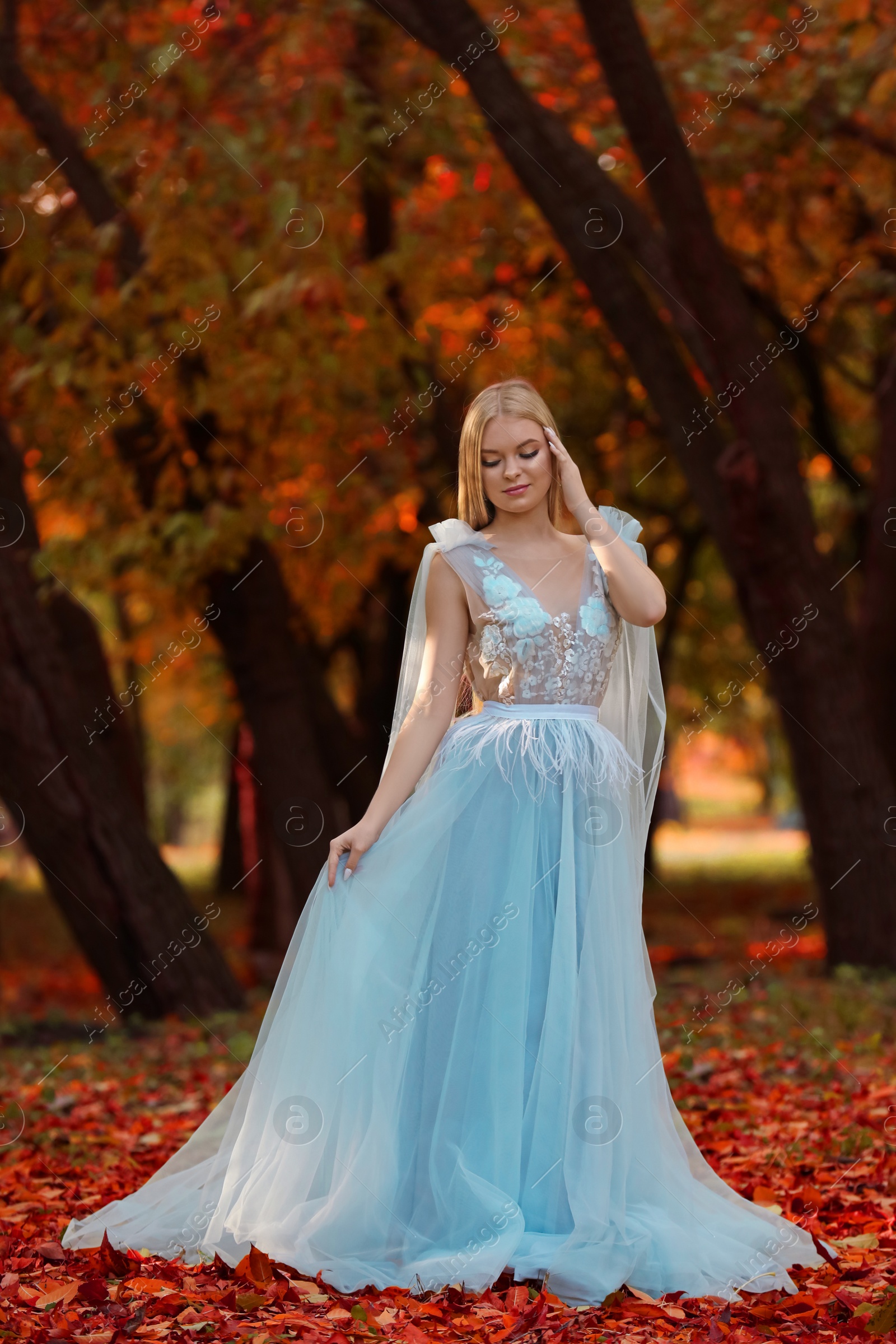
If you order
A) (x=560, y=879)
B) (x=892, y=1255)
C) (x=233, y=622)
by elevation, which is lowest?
(x=892, y=1255)

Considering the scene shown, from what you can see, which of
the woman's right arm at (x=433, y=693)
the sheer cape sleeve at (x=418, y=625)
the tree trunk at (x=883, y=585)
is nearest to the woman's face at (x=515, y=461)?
the sheer cape sleeve at (x=418, y=625)

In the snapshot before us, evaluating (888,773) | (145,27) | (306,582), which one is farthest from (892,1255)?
(145,27)

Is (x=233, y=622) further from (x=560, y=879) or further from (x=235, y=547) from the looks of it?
(x=560, y=879)

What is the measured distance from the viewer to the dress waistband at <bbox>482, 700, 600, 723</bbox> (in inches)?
145

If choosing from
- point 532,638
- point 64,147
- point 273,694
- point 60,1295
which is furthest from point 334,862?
point 64,147

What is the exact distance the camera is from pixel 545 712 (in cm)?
368

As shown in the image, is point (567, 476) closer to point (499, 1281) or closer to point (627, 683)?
point (627, 683)

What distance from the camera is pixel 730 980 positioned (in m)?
7.99

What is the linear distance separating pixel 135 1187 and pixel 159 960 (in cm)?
296

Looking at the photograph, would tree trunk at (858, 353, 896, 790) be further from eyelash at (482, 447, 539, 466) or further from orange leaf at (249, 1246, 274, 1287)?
orange leaf at (249, 1246, 274, 1287)

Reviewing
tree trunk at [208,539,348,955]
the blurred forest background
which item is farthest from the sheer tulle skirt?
tree trunk at [208,539,348,955]

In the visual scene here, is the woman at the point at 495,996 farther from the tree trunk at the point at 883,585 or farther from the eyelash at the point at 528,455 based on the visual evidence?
the tree trunk at the point at 883,585

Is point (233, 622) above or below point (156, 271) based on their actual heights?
below

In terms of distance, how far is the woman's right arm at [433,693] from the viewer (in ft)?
12.2
